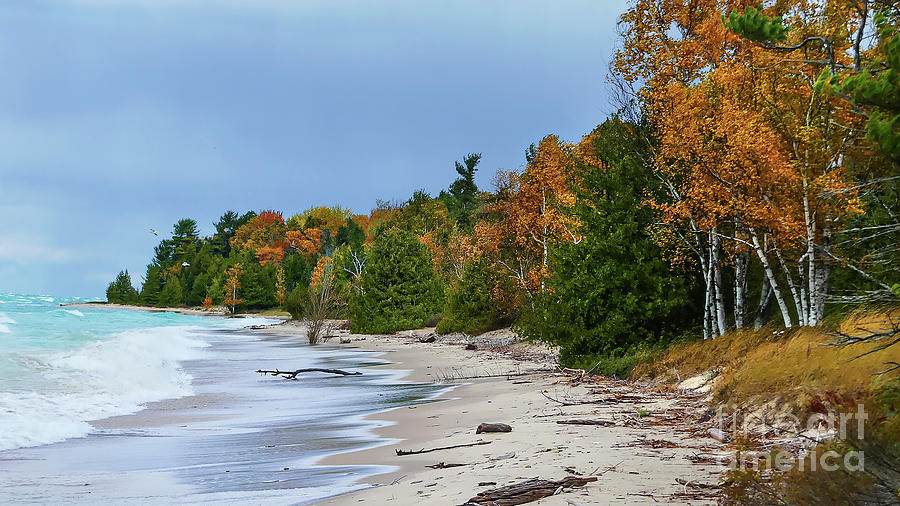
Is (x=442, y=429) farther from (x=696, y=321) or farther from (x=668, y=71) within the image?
(x=668, y=71)

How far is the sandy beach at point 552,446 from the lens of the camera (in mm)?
5609

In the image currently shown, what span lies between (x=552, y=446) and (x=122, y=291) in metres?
142

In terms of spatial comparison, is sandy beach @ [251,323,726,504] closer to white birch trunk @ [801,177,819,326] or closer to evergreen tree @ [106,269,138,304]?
white birch trunk @ [801,177,819,326]

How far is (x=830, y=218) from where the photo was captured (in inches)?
528

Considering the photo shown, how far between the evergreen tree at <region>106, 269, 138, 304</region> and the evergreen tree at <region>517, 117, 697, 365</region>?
424ft

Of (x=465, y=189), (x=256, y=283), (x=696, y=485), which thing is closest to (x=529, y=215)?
(x=696, y=485)

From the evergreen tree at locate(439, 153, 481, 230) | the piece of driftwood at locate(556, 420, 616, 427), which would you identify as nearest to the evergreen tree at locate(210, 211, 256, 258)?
the evergreen tree at locate(439, 153, 481, 230)

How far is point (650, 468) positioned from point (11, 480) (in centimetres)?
722

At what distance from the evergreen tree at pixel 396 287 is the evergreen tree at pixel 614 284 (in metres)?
32.6

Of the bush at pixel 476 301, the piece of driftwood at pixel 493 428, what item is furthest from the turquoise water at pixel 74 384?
the bush at pixel 476 301

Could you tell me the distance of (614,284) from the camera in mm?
17156

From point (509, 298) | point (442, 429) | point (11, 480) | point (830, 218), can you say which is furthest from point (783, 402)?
point (509, 298)

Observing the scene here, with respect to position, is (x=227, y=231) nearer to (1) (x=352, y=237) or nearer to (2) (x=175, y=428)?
(1) (x=352, y=237)

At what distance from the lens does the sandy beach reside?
5609mm
